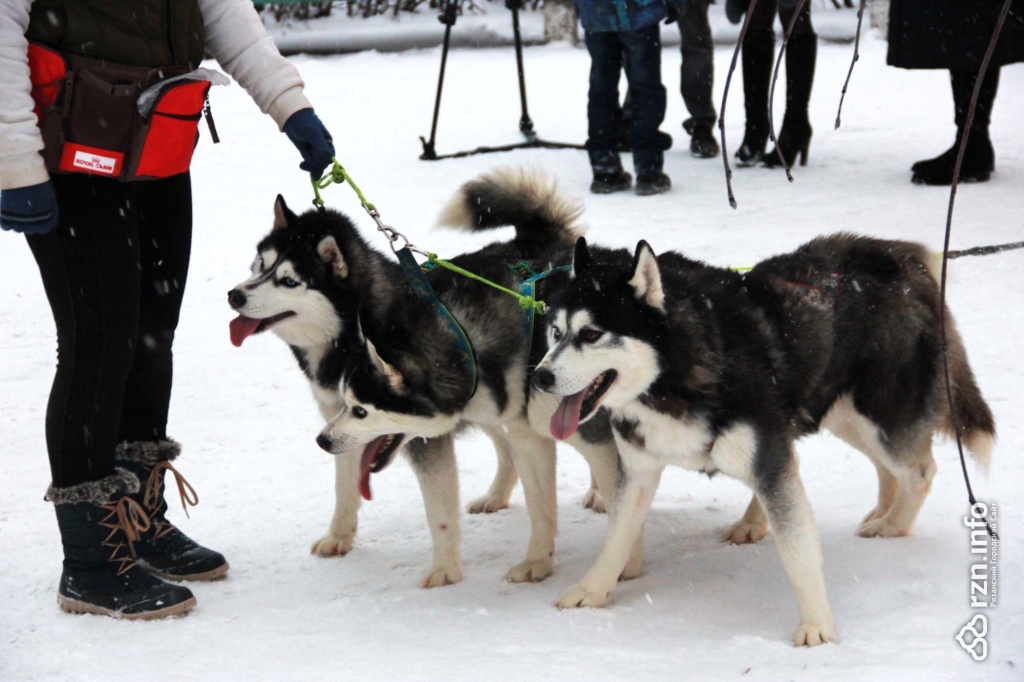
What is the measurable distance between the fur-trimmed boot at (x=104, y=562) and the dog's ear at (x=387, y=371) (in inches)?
27.8

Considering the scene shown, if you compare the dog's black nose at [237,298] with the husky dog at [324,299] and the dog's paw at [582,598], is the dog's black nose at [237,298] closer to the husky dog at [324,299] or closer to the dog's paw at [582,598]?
the husky dog at [324,299]

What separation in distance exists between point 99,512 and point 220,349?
7.71ft

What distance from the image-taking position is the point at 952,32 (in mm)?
5953

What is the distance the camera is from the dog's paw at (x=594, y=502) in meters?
3.53

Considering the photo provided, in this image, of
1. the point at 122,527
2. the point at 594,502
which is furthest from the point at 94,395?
the point at 594,502

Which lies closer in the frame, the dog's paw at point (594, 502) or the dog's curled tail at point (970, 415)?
the dog's curled tail at point (970, 415)

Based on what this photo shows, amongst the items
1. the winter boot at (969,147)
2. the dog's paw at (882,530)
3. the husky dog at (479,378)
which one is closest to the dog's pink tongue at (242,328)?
the husky dog at (479,378)

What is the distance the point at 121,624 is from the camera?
2.69m

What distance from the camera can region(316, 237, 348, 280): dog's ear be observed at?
2930mm

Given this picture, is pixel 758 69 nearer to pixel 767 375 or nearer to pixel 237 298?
pixel 767 375

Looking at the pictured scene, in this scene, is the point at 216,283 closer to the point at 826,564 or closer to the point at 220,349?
the point at 220,349

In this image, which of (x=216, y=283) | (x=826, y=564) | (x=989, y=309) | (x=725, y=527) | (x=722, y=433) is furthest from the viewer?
(x=216, y=283)

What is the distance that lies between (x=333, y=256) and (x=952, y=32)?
14.6 ft

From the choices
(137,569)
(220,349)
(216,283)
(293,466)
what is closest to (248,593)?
(137,569)
